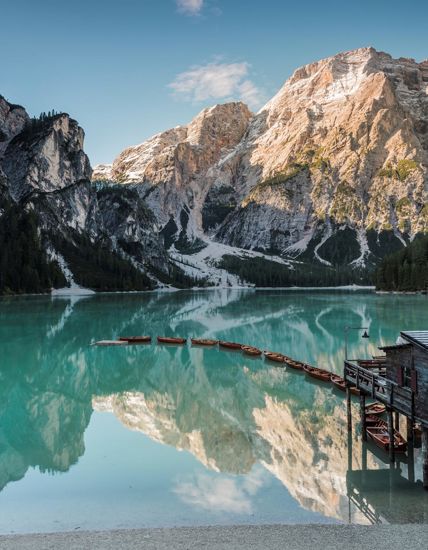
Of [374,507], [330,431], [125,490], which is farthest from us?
[330,431]

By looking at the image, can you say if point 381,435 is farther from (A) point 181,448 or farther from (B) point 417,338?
(A) point 181,448

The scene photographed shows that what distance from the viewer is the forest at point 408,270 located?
15012 centimetres

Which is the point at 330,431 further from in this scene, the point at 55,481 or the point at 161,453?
the point at 55,481

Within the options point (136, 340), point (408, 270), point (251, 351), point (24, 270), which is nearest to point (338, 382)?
point (251, 351)

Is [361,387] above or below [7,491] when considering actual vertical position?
above

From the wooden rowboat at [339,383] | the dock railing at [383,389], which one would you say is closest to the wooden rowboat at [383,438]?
the dock railing at [383,389]

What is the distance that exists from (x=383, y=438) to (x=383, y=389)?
2546mm

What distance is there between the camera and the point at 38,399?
36.9m

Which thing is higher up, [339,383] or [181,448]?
[339,383]

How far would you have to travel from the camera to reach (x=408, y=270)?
156875mm

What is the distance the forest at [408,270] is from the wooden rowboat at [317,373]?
4453 inches

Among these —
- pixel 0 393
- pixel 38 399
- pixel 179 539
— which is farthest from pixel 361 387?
pixel 0 393

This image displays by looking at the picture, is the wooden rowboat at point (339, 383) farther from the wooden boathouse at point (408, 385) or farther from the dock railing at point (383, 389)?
the wooden boathouse at point (408, 385)

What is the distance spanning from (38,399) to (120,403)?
6.18 m
